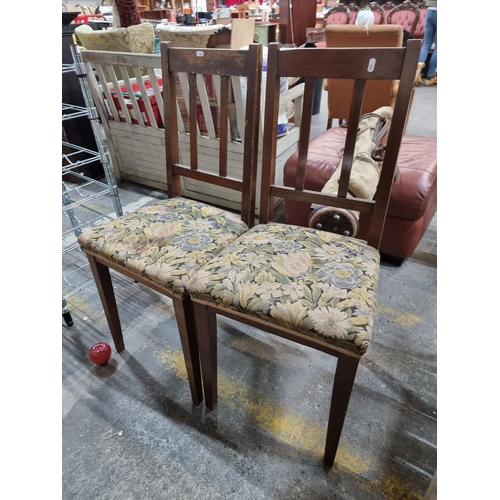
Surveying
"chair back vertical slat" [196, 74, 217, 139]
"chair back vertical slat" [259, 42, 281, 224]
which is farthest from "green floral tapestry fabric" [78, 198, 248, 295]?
"chair back vertical slat" [196, 74, 217, 139]

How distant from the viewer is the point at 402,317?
1516mm

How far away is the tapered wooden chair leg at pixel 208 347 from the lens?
954 mm

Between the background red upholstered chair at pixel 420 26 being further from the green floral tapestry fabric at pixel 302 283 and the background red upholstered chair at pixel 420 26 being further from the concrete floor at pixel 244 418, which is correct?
the green floral tapestry fabric at pixel 302 283

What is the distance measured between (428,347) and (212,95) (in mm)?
1816

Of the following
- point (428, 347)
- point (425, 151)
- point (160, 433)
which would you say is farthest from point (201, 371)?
point (425, 151)

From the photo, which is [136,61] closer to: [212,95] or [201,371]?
[212,95]

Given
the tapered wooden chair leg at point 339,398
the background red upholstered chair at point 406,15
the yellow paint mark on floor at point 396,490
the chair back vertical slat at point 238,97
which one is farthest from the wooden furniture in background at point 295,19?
the yellow paint mark on floor at point 396,490

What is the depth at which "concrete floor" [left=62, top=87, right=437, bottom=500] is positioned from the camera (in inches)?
38.5

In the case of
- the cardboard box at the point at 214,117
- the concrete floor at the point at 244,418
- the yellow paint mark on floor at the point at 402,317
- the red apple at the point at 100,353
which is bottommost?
the concrete floor at the point at 244,418

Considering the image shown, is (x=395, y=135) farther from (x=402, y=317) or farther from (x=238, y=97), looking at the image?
(x=238, y=97)

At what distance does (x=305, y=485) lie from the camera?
3.18 feet

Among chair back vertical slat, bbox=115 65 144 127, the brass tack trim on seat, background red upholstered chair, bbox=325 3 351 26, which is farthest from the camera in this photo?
background red upholstered chair, bbox=325 3 351 26

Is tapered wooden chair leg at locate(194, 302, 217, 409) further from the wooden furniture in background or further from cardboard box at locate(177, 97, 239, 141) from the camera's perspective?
the wooden furniture in background

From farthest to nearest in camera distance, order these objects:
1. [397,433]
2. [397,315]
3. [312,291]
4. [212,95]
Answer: [212,95] < [397,315] < [397,433] < [312,291]
